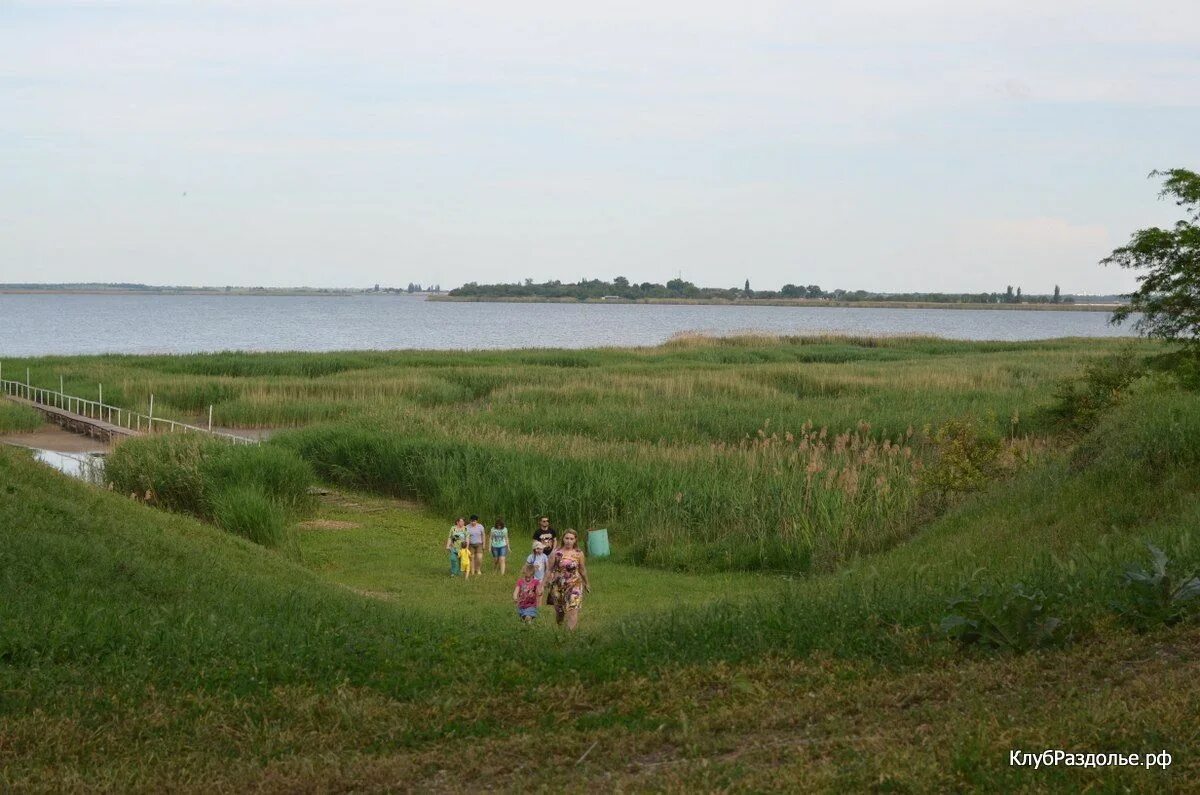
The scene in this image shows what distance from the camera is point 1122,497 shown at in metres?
14.3

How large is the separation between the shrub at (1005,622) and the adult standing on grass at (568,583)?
190 inches

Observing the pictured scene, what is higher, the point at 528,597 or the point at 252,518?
the point at 528,597

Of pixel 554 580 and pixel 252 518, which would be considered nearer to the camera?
pixel 554 580

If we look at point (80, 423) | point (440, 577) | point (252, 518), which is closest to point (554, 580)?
point (440, 577)

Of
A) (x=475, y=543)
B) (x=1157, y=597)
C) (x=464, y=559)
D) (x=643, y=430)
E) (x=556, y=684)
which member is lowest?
(x=464, y=559)

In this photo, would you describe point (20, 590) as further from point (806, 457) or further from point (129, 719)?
point (806, 457)

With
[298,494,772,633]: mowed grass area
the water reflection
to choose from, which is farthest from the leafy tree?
the water reflection

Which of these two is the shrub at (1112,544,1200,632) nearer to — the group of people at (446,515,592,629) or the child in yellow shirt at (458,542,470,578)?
the group of people at (446,515,592,629)

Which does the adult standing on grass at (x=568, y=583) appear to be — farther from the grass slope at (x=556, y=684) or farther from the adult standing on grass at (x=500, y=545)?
the adult standing on grass at (x=500, y=545)

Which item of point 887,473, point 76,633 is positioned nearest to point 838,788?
point 76,633

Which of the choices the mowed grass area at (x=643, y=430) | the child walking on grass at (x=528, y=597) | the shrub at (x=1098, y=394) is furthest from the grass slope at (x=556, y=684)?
the shrub at (x=1098, y=394)

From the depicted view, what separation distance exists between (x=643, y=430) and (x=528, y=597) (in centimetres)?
1783

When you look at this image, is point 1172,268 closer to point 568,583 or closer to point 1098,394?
point 1098,394

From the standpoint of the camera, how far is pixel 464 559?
1772 centimetres
